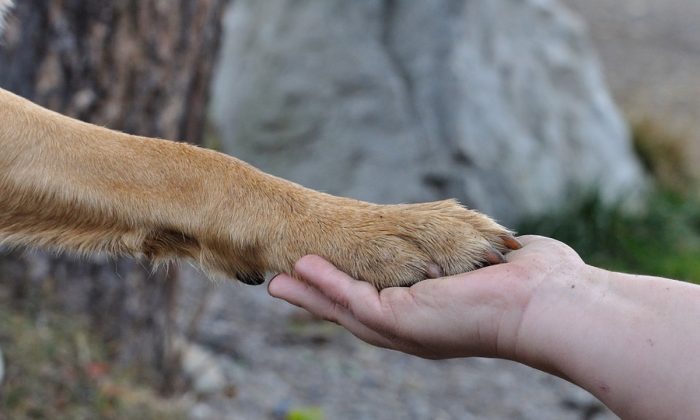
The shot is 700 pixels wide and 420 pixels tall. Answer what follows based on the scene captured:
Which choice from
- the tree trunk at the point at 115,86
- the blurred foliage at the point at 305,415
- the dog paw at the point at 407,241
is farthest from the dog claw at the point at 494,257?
the tree trunk at the point at 115,86

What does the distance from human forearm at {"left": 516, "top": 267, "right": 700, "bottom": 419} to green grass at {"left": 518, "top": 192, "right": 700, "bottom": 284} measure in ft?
19.5

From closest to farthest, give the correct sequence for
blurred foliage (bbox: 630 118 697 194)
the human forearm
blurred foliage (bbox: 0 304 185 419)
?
the human forearm
blurred foliage (bbox: 0 304 185 419)
blurred foliage (bbox: 630 118 697 194)

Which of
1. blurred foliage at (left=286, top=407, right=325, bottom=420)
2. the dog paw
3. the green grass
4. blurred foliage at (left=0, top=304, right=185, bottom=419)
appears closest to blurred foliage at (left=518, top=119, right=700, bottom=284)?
the green grass

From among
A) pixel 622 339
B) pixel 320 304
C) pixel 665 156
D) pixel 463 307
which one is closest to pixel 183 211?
pixel 320 304

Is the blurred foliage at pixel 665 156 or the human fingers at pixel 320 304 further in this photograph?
the blurred foliage at pixel 665 156

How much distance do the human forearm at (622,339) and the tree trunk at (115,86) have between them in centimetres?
272

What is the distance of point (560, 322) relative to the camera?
225 cm

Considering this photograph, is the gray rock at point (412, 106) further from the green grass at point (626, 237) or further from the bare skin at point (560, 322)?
the bare skin at point (560, 322)

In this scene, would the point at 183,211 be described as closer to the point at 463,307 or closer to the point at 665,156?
the point at 463,307

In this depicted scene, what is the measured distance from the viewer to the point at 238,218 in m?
3.09

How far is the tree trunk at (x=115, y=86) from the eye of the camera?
4488mm

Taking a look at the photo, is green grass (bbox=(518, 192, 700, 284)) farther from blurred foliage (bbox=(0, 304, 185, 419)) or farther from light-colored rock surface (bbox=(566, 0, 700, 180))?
blurred foliage (bbox=(0, 304, 185, 419))

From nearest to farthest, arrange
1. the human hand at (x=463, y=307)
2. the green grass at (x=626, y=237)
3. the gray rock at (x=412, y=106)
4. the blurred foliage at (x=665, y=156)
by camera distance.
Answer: the human hand at (x=463, y=307)
the gray rock at (x=412, y=106)
the green grass at (x=626, y=237)
the blurred foliage at (x=665, y=156)

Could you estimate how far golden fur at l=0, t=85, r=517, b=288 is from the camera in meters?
2.95
